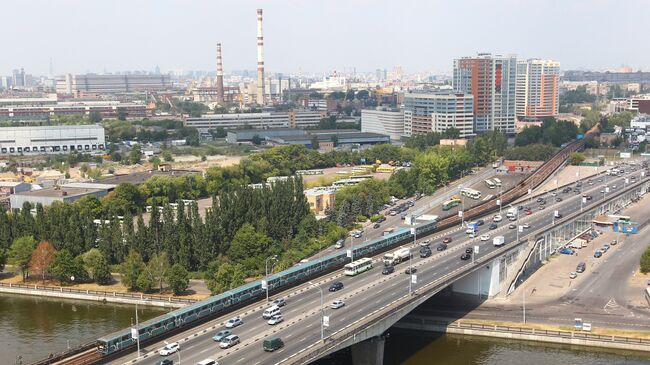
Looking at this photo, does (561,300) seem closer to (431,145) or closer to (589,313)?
(589,313)

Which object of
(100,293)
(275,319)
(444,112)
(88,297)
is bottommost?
(88,297)

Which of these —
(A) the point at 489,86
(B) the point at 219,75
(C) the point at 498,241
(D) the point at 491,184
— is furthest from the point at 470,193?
(B) the point at 219,75

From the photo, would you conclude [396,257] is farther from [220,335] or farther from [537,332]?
[220,335]

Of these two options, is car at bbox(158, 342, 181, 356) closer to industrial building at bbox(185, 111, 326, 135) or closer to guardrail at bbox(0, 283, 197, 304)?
guardrail at bbox(0, 283, 197, 304)

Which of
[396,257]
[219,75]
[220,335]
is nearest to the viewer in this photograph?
[220,335]

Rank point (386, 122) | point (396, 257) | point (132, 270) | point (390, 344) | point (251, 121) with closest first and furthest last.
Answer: point (390, 344)
point (396, 257)
point (132, 270)
point (386, 122)
point (251, 121)

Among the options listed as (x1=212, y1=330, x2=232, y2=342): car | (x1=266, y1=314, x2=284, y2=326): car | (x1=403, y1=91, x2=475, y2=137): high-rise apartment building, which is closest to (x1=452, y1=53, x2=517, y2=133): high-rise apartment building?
(x1=403, y1=91, x2=475, y2=137): high-rise apartment building

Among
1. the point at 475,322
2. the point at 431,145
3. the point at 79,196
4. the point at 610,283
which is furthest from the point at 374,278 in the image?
the point at 431,145
